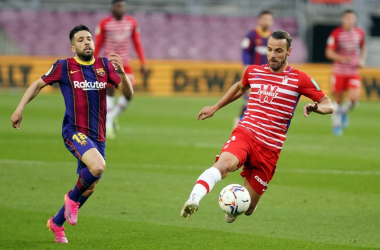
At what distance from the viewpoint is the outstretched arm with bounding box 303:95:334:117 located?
21.7 feet

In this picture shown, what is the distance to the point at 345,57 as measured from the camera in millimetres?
17047

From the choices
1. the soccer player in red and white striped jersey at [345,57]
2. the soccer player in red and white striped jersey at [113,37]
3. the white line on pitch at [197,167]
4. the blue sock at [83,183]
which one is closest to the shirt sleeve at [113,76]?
the blue sock at [83,183]

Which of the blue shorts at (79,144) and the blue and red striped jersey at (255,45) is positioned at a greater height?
the blue shorts at (79,144)

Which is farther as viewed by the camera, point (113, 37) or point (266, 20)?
point (113, 37)

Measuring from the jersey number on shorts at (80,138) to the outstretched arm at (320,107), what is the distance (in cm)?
207

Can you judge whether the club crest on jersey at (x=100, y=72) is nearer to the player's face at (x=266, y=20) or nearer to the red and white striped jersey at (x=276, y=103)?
the red and white striped jersey at (x=276, y=103)

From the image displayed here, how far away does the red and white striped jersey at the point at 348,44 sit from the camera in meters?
17.1

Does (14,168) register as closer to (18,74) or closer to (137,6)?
(18,74)

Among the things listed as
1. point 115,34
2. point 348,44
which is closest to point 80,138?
point 115,34

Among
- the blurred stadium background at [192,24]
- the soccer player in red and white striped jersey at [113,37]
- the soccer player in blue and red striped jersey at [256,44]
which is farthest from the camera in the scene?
the blurred stadium background at [192,24]

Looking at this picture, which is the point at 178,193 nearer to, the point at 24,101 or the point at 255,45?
the point at 24,101

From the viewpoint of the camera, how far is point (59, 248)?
6484 mm

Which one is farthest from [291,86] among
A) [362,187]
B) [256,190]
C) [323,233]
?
[362,187]

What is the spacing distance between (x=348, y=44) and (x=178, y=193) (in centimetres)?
901
